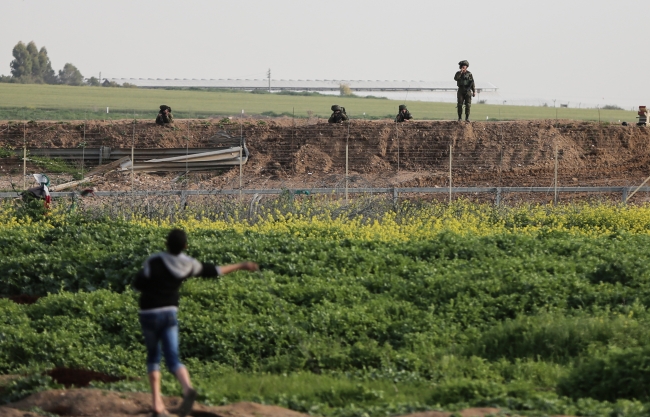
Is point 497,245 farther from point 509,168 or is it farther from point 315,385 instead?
point 509,168

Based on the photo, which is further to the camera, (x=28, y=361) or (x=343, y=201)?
(x=343, y=201)

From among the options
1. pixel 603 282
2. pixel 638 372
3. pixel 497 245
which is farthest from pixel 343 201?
pixel 638 372

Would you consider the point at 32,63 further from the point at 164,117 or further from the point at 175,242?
the point at 175,242

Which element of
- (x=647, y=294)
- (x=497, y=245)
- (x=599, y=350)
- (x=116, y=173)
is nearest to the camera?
(x=599, y=350)

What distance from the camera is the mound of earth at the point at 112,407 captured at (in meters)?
8.68

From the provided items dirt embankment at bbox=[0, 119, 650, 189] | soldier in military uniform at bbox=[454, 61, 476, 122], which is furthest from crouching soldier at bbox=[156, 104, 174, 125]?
soldier in military uniform at bbox=[454, 61, 476, 122]

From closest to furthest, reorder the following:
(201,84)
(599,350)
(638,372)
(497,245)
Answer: (638,372), (599,350), (497,245), (201,84)

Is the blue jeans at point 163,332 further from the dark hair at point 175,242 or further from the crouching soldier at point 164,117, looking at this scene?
the crouching soldier at point 164,117

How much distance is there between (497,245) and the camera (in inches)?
614

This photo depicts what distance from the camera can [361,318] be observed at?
12.1 meters

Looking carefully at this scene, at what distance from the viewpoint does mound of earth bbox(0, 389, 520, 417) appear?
8.68 meters

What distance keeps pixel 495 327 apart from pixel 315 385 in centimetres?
292

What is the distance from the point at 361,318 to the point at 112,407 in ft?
12.9

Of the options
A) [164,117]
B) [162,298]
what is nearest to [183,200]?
[164,117]
